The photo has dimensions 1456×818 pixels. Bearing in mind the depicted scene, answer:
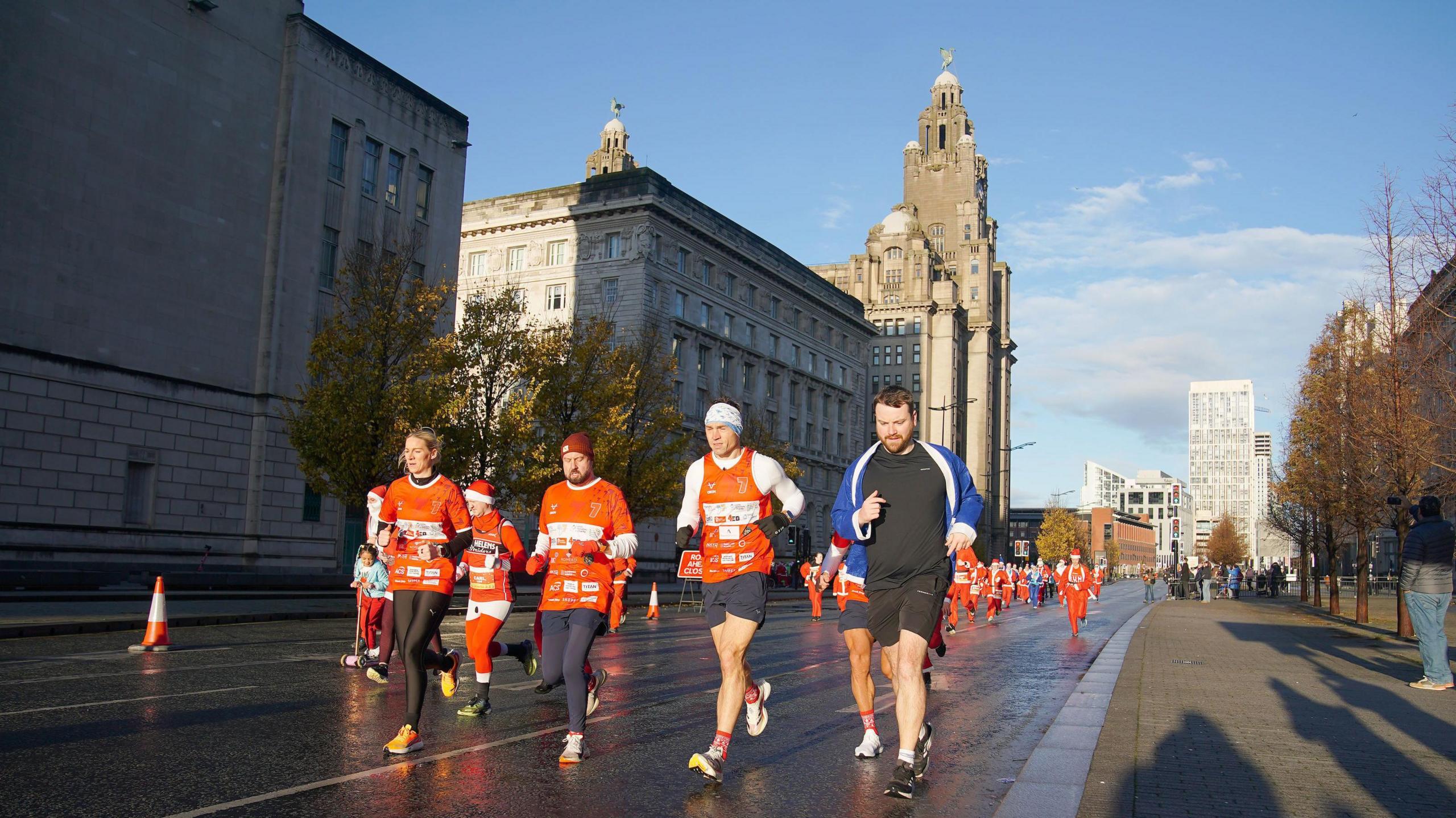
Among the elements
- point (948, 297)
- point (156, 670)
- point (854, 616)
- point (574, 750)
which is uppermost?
point (948, 297)

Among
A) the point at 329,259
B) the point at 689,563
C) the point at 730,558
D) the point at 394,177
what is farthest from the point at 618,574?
the point at 394,177

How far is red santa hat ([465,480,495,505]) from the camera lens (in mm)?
8922

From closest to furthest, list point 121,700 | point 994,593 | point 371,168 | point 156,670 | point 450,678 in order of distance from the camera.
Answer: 1. point 450,678
2. point 121,700
3. point 156,670
4. point 994,593
5. point 371,168

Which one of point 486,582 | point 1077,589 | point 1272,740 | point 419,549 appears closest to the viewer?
point 419,549

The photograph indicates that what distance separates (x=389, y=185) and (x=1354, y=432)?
30.9 meters

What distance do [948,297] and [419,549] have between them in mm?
117469

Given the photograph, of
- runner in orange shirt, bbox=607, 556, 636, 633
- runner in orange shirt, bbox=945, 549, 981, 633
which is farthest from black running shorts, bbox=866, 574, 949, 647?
runner in orange shirt, bbox=945, 549, 981, 633

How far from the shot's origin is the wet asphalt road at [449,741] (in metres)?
5.62

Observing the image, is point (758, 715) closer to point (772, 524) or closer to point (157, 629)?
point (772, 524)

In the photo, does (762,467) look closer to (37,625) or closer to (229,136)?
(37,625)

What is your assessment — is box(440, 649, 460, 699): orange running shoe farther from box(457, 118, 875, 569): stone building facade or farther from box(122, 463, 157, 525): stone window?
box(457, 118, 875, 569): stone building facade

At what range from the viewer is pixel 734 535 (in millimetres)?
6625

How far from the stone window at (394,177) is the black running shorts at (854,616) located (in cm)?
3585

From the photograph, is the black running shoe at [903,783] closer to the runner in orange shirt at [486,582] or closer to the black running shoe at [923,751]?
the black running shoe at [923,751]
